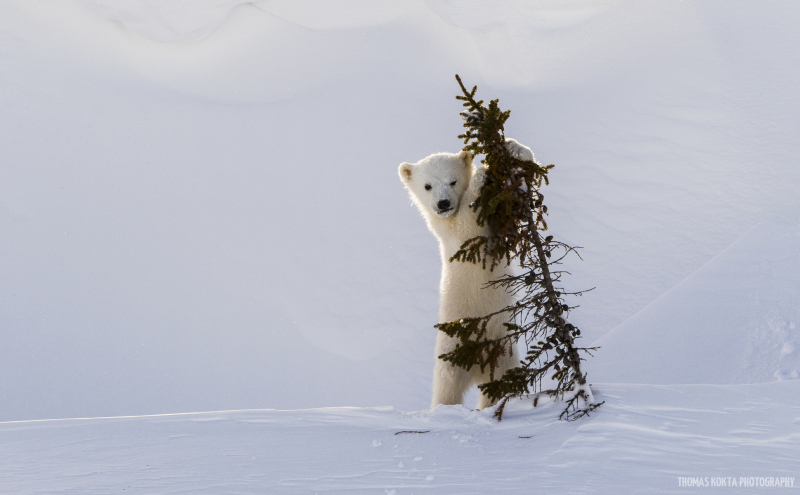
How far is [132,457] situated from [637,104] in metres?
9.09

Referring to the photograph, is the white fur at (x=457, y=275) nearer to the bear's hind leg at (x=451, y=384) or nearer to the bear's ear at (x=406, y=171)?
the bear's hind leg at (x=451, y=384)

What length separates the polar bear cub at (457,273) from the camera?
3168mm

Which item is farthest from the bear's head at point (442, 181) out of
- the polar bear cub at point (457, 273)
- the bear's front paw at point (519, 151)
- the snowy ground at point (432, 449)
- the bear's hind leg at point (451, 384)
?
the snowy ground at point (432, 449)

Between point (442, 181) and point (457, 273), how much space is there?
477mm

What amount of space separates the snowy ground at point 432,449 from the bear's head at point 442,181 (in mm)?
1002

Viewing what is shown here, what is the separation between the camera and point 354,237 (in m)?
8.32

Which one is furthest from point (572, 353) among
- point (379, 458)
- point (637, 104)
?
point (637, 104)

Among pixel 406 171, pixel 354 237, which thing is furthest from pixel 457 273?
pixel 354 237

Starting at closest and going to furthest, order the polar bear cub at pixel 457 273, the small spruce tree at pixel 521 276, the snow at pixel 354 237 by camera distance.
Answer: the snow at pixel 354 237
the small spruce tree at pixel 521 276
the polar bear cub at pixel 457 273

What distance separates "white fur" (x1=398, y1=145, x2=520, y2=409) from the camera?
3170 millimetres

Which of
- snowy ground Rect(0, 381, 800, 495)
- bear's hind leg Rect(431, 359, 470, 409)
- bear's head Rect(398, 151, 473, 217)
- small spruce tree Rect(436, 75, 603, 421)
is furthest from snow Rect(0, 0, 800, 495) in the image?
bear's head Rect(398, 151, 473, 217)

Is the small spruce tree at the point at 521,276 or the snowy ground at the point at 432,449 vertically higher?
the small spruce tree at the point at 521,276

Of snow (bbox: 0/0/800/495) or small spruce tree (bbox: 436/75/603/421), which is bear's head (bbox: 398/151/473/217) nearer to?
small spruce tree (bbox: 436/75/603/421)

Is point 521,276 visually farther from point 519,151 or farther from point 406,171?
point 406,171
